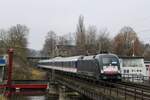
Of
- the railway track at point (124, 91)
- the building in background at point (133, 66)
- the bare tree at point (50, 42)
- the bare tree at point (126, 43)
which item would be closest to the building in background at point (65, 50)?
the bare tree at point (50, 42)

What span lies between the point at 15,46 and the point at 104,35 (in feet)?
114

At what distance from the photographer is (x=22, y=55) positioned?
352 feet

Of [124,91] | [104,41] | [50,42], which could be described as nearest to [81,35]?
[104,41]

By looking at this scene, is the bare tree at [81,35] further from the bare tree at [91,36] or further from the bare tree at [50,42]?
the bare tree at [50,42]

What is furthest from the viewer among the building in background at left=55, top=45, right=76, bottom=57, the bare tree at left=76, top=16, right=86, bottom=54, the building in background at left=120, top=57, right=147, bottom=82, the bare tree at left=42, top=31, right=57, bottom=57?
the bare tree at left=42, top=31, right=57, bottom=57

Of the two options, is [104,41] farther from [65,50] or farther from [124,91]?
[124,91]

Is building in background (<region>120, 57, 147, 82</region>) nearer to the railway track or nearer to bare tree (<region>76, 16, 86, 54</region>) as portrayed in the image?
the railway track

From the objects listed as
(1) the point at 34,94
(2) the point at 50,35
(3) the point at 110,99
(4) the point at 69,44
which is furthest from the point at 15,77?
(2) the point at 50,35

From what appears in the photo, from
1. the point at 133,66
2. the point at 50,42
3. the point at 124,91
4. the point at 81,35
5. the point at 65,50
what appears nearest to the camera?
the point at 124,91

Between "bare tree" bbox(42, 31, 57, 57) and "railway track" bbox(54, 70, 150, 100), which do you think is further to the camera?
"bare tree" bbox(42, 31, 57, 57)

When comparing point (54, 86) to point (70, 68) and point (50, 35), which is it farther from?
point (50, 35)

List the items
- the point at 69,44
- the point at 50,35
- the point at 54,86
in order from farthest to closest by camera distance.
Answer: the point at 50,35, the point at 69,44, the point at 54,86

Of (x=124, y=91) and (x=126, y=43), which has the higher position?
(x=126, y=43)

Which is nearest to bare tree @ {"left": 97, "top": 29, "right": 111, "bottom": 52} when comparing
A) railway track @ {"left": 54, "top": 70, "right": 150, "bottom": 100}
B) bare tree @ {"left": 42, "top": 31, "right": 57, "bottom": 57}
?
bare tree @ {"left": 42, "top": 31, "right": 57, "bottom": 57}
